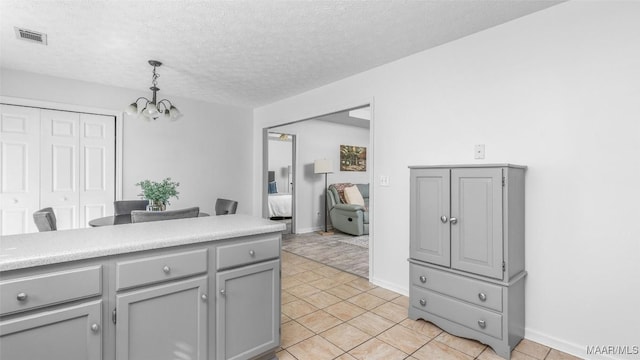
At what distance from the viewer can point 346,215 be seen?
6.11 m

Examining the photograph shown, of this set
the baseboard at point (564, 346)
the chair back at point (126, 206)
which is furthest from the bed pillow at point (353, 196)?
the baseboard at point (564, 346)

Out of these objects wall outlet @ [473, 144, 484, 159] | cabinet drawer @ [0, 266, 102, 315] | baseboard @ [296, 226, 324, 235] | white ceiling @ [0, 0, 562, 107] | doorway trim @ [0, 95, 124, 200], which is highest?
white ceiling @ [0, 0, 562, 107]

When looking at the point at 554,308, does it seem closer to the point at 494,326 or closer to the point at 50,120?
the point at 494,326

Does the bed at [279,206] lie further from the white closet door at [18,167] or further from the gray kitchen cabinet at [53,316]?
the gray kitchen cabinet at [53,316]

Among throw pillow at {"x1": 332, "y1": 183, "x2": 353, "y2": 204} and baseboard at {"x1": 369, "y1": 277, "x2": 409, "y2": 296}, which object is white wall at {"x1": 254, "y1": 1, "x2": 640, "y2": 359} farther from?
throw pillow at {"x1": 332, "y1": 183, "x2": 353, "y2": 204}

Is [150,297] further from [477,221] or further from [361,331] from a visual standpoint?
[477,221]

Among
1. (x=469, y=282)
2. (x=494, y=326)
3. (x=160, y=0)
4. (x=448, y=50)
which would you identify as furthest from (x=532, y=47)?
(x=160, y=0)

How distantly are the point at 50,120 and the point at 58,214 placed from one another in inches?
46.1

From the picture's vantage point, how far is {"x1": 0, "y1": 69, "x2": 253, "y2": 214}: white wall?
386 centimetres

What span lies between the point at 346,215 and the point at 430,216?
3624 mm

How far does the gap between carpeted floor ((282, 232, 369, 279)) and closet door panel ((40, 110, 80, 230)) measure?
2.95 m

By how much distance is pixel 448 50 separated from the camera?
9.32 feet

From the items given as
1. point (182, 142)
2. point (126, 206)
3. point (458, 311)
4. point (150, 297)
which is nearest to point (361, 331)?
point (458, 311)

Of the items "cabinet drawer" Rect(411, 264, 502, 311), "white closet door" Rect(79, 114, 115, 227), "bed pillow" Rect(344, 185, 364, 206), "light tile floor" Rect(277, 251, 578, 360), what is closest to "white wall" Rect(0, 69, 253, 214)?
"white closet door" Rect(79, 114, 115, 227)
